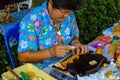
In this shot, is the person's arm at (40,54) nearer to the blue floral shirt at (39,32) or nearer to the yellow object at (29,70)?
the blue floral shirt at (39,32)

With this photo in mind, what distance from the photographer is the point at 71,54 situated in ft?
8.06

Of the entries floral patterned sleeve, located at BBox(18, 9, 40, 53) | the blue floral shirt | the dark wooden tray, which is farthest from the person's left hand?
floral patterned sleeve, located at BBox(18, 9, 40, 53)

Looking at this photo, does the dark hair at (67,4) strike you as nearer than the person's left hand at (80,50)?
Yes

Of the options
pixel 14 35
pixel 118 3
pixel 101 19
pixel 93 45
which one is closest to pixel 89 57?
pixel 93 45

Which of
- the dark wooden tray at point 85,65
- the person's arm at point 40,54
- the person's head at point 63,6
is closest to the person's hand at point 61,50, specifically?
the person's arm at point 40,54

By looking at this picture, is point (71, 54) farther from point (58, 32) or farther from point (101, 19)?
point (101, 19)

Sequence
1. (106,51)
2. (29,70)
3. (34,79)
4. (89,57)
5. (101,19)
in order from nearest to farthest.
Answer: (34,79) → (29,70) → (89,57) → (106,51) → (101,19)

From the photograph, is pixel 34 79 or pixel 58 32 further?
pixel 58 32

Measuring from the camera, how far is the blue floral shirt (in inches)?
96.3

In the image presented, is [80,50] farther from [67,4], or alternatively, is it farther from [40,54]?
[67,4]

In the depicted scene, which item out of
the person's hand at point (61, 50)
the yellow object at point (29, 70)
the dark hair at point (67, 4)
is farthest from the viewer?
the person's hand at point (61, 50)

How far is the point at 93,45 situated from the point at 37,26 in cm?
53

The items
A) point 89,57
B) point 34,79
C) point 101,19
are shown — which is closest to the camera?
point 34,79

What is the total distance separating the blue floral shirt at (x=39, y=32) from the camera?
2447 mm
